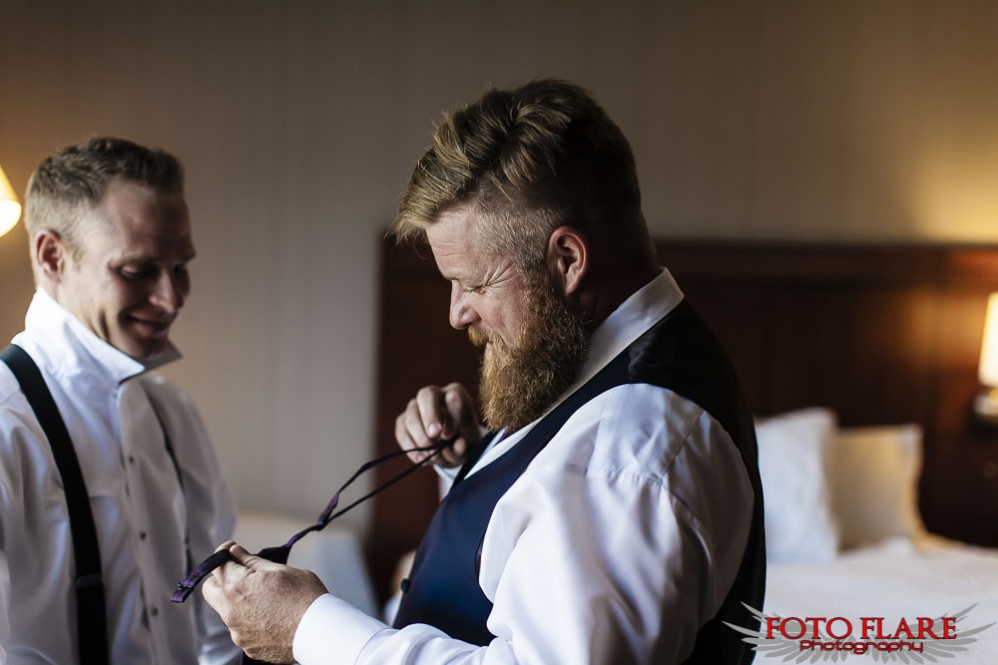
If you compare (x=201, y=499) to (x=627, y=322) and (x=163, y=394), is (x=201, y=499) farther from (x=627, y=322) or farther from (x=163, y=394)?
(x=627, y=322)

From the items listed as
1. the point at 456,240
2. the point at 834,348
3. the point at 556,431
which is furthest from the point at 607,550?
the point at 834,348

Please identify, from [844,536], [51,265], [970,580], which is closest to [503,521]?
[51,265]

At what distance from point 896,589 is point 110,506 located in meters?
1.91

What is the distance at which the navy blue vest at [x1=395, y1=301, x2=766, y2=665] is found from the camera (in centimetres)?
101

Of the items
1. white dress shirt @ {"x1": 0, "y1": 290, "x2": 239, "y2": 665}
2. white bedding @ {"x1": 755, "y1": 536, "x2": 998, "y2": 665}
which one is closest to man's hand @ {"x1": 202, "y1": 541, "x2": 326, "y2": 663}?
white dress shirt @ {"x1": 0, "y1": 290, "x2": 239, "y2": 665}

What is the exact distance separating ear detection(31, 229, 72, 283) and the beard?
771mm

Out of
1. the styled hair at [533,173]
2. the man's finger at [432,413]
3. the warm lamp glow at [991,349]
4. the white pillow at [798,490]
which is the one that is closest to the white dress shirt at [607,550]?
the styled hair at [533,173]

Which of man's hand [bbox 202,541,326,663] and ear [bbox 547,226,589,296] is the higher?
ear [bbox 547,226,589,296]

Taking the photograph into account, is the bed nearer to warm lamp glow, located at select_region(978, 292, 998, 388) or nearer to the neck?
warm lamp glow, located at select_region(978, 292, 998, 388)

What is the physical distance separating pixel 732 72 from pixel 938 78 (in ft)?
2.75

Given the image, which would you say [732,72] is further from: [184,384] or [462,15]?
[184,384]

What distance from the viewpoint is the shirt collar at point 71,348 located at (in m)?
1.42

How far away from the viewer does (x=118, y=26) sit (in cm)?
314

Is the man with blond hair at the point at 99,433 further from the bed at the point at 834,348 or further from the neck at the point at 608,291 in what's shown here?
the bed at the point at 834,348
